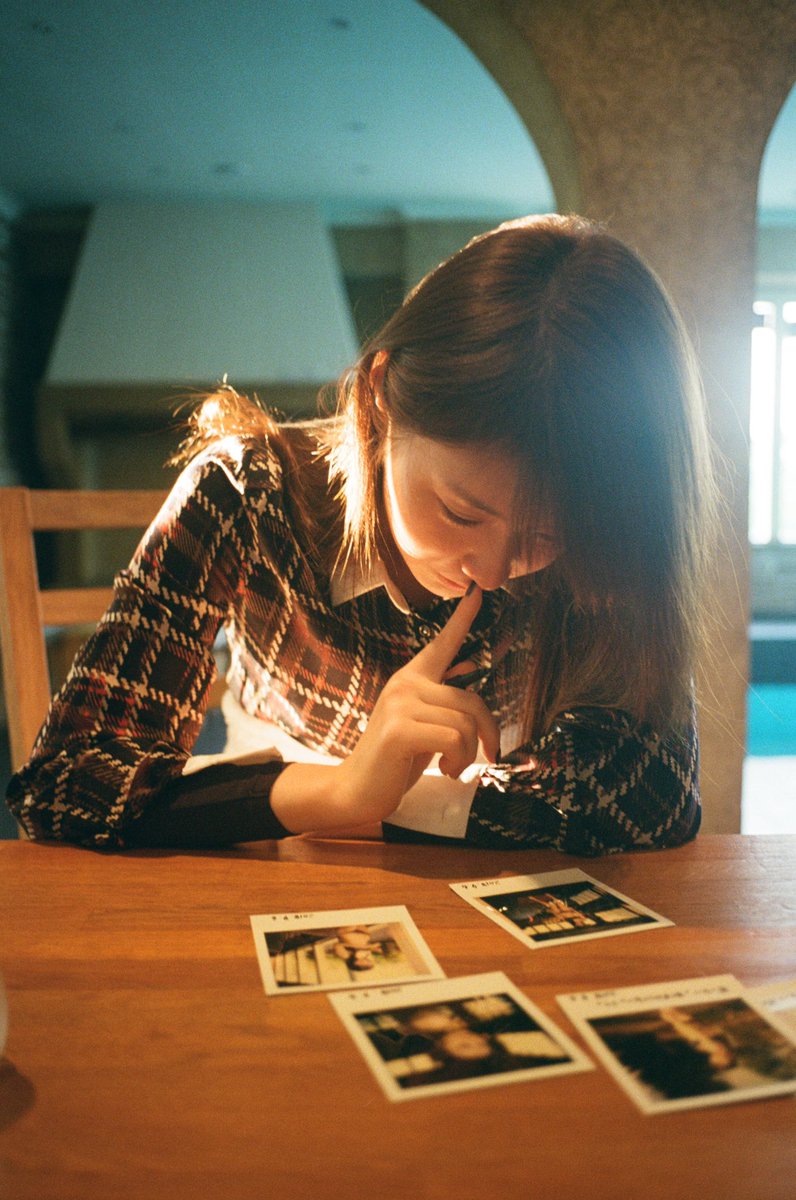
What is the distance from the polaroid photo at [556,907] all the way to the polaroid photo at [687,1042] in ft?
0.29

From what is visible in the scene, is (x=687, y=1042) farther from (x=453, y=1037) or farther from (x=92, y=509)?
(x=92, y=509)

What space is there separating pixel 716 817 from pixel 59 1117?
1.75 metres

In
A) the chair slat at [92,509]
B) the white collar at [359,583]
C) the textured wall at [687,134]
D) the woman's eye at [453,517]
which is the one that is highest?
the textured wall at [687,134]

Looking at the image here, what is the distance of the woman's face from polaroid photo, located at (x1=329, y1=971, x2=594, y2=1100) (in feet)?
1.30

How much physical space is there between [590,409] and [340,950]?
0.49m

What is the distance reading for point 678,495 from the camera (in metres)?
0.89

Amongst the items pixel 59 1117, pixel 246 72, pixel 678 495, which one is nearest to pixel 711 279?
pixel 678 495

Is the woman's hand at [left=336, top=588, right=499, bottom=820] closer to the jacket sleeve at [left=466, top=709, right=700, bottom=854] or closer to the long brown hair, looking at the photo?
the jacket sleeve at [left=466, top=709, right=700, bottom=854]

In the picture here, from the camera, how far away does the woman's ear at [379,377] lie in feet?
3.07

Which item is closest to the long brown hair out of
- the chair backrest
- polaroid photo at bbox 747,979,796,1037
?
polaroid photo at bbox 747,979,796,1037

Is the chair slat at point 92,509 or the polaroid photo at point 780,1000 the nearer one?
the polaroid photo at point 780,1000

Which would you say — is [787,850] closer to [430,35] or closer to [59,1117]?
[59,1117]

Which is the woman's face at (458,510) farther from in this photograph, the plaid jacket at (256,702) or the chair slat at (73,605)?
the chair slat at (73,605)

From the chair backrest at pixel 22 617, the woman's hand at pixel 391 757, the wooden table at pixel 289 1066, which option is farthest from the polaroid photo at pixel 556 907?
the chair backrest at pixel 22 617
